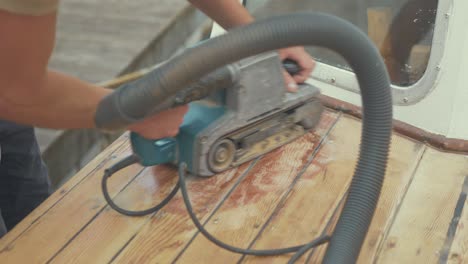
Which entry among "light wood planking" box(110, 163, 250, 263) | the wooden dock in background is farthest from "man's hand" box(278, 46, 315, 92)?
the wooden dock in background

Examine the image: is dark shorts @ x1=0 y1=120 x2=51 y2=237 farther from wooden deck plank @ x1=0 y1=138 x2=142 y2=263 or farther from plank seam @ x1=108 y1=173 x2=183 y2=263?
plank seam @ x1=108 y1=173 x2=183 y2=263

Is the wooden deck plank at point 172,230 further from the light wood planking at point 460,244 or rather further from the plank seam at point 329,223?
the light wood planking at point 460,244

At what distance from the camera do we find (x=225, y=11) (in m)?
1.64

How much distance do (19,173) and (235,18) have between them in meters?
0.92

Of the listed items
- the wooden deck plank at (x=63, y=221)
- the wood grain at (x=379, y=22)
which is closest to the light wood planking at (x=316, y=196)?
the wood grain at (x=379, y=22)

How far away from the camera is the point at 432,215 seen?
4.95 feet

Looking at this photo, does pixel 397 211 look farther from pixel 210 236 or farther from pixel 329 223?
pixel 210 236

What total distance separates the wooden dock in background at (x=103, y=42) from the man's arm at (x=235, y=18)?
11.1ft

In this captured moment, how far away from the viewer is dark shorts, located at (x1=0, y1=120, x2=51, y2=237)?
195 centimetres

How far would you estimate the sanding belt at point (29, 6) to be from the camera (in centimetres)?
100

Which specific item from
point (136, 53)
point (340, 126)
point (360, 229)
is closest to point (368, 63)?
point (360, 229)

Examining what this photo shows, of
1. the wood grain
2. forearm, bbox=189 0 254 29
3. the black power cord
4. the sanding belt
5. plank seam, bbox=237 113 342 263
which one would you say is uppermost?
the sanding belt

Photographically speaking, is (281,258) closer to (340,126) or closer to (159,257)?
(159,257)

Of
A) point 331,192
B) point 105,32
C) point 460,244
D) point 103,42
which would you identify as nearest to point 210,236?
point 331,192
